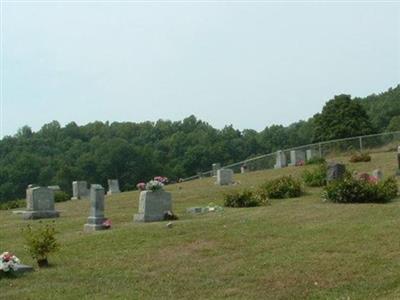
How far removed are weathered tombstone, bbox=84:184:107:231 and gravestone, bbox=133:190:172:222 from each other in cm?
123

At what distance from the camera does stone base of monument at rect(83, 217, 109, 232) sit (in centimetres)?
1694

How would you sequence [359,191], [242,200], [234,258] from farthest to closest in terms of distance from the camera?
[242,200] → [359,191] → [234,258]

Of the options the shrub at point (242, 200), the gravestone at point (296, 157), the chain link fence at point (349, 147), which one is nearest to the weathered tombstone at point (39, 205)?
the shrub at point (242, 200)

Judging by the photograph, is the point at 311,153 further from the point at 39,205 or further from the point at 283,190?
the point at 39,205

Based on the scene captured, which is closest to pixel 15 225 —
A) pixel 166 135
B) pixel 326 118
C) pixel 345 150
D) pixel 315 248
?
pixel 315 248

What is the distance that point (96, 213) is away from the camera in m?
17.2

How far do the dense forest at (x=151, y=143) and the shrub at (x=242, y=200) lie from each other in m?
39.2

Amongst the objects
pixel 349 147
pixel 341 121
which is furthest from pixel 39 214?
pixel 341 121

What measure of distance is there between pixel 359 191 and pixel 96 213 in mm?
7530

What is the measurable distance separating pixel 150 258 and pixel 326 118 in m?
51.1

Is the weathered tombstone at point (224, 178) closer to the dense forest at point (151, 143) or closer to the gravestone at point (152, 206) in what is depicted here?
the gravestone at point (152, 206)

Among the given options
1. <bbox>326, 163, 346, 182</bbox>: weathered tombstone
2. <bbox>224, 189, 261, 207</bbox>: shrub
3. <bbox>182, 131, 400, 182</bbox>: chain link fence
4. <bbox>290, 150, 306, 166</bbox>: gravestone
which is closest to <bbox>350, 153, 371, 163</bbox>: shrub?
<bbox>290, 150, 306, 166</bbox>: gravestone

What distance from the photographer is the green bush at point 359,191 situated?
18.7 meters

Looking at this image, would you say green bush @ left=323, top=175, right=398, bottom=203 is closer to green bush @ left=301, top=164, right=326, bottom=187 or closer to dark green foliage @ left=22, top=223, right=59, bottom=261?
green bush @ left=301, top=164, right=326, bottom=187
